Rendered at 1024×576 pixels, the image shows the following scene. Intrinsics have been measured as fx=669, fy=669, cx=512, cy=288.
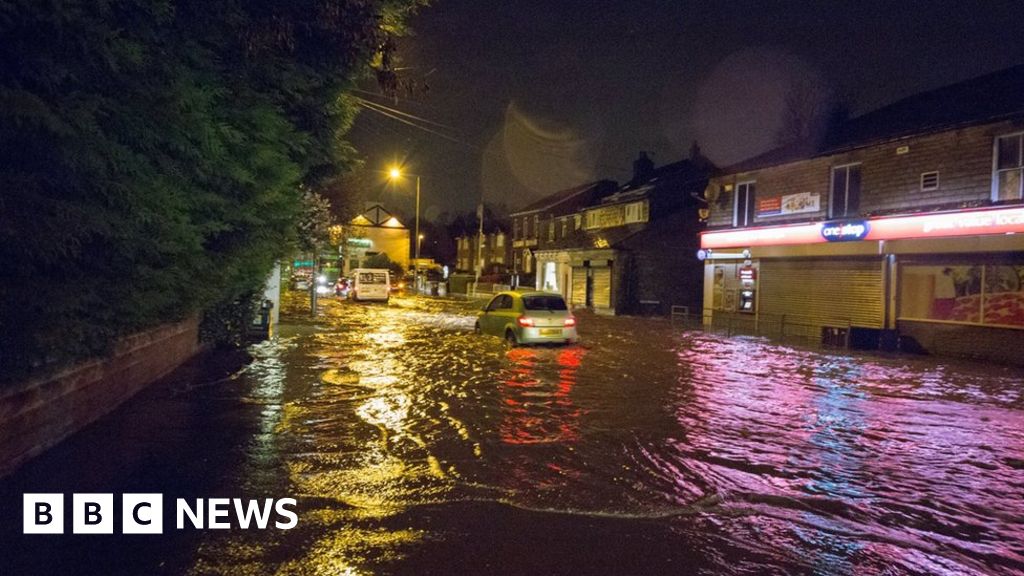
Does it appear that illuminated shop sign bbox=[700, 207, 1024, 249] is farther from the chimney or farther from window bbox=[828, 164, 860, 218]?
the chimney

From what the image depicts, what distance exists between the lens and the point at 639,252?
33.7 metres

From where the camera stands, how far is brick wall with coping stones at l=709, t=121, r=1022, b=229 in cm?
1769

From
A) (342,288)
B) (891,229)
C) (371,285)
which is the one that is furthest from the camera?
(342,288)

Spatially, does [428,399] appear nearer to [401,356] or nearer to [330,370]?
[330,370]

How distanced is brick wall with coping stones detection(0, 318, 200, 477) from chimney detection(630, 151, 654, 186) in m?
37.6

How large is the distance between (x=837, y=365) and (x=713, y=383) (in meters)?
5.23

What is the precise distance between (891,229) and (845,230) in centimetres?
151

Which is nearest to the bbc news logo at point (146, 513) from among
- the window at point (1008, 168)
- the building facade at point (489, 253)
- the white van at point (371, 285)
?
the window at point (1008, 168)

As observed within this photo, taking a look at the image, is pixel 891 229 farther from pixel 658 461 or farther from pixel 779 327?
pixel 658 461

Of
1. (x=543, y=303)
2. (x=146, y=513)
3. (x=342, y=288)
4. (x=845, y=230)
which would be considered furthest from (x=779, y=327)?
(x=342, y=288)

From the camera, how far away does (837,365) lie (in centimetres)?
1622

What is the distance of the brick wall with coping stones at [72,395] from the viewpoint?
585cm

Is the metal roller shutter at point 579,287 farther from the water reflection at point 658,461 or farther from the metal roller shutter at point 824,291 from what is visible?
the water reflection at point 658,461

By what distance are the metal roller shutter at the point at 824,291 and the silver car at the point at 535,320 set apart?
9644mm
